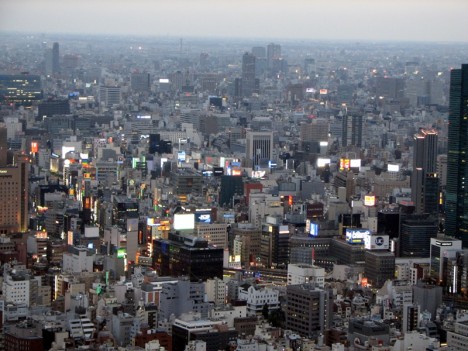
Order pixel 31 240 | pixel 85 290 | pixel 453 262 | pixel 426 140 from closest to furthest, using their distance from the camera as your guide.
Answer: pixel 85 290 < pixel 453 262 < pixel 31 240 < pixel 426 140

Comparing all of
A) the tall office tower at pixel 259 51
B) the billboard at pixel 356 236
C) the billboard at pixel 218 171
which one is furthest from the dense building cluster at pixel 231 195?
the tall office tower at pixel 259 51

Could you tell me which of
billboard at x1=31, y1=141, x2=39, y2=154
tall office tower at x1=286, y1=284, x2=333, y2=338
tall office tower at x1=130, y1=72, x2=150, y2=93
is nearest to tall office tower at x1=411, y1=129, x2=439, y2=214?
tall office tower at x1=286, y1=284, x2=333, y2=338

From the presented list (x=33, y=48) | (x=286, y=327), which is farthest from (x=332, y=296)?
(x=33, y=48)

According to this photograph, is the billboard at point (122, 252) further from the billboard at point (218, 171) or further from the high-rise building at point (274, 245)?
the billboard at point (218, 171)

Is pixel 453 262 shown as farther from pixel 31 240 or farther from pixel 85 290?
pixel 31 240

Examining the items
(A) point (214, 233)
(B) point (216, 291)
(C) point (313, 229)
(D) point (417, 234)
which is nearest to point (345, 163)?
(C) point (313, 229)

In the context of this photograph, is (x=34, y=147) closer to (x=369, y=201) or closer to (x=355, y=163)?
(x=355, y=163)

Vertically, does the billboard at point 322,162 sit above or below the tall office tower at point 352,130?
below

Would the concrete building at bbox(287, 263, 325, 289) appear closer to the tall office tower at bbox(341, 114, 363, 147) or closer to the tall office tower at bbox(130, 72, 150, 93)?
the tall office tower at bbox(341, 114, 363, 147)
